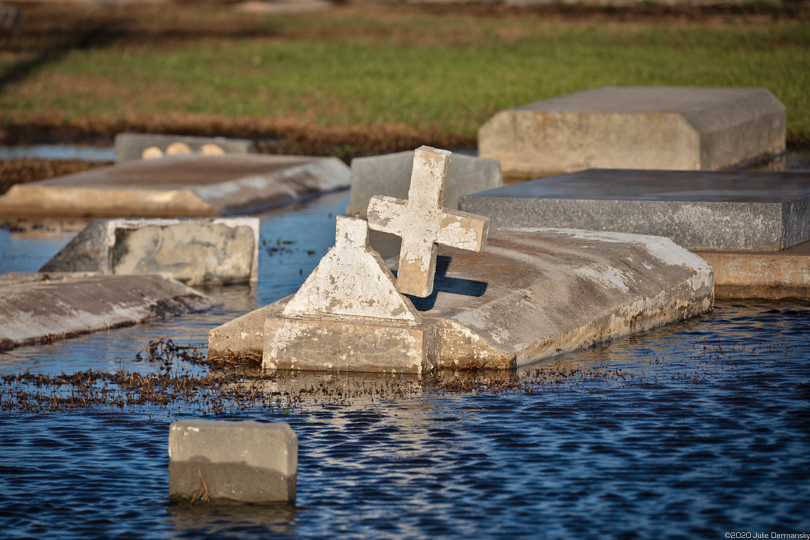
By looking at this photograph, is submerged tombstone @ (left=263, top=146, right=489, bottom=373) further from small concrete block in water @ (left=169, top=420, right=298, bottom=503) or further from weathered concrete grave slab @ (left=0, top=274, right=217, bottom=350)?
small concrete block in water @ (left=169, top=420, right=298, bottom=503)

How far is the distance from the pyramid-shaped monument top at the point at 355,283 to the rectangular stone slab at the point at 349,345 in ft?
0.26

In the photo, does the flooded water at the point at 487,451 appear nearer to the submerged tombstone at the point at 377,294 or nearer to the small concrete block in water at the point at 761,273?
the submerged tombstone at the point at 377,294

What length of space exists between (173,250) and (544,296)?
16.6 feet

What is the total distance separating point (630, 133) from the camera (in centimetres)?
2097

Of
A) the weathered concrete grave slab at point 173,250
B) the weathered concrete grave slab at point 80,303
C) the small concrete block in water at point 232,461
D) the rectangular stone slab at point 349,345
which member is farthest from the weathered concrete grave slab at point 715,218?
the small concrete block in water at point 232,461

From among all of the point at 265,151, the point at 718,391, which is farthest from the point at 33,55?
the point at 718,391

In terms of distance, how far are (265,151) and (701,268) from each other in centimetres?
1565

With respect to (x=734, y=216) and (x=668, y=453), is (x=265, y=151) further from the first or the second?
(x=668, y=453)

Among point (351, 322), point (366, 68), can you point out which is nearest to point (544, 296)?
point (351, 322)

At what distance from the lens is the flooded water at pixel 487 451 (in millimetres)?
6977

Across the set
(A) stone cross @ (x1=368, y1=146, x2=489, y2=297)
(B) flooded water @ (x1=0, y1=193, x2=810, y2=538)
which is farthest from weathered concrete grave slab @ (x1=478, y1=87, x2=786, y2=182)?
(A) stone cross @ (x1=368, y1=146, x2=489, y2=297)

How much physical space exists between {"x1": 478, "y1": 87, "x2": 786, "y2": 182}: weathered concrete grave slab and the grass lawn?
3454mm

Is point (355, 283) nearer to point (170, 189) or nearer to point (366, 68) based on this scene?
point (170, 189)

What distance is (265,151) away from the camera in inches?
1062
